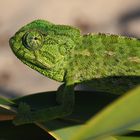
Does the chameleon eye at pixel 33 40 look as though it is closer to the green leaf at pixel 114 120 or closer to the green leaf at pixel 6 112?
the green leaf at pixel 6 112

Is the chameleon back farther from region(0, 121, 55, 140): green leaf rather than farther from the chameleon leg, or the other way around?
region(0, 121, 55, 140): green leaf

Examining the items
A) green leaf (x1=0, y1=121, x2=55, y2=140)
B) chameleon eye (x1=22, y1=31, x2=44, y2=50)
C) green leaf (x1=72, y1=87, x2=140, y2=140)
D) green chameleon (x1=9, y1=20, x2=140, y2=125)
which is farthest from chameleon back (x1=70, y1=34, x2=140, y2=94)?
green leaf (x1=72, y1=87, x2=140, y2=140)

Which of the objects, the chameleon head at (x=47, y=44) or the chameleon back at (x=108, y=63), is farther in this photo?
the chameleon head at (x=47, y=44)

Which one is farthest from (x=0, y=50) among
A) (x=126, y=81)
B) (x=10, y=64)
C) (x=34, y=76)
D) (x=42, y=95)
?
(x=42, y=95)

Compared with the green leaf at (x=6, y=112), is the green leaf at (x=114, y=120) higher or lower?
lower

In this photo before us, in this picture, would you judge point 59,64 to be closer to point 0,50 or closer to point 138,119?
point 138,119

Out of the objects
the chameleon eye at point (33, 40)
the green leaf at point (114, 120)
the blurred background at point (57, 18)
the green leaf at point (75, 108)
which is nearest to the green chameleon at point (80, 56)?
the chameleon eye at point (33, 40)

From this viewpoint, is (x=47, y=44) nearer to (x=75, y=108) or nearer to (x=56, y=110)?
(x=56, y=110)

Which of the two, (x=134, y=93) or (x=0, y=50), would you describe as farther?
(x=0, y=50)
